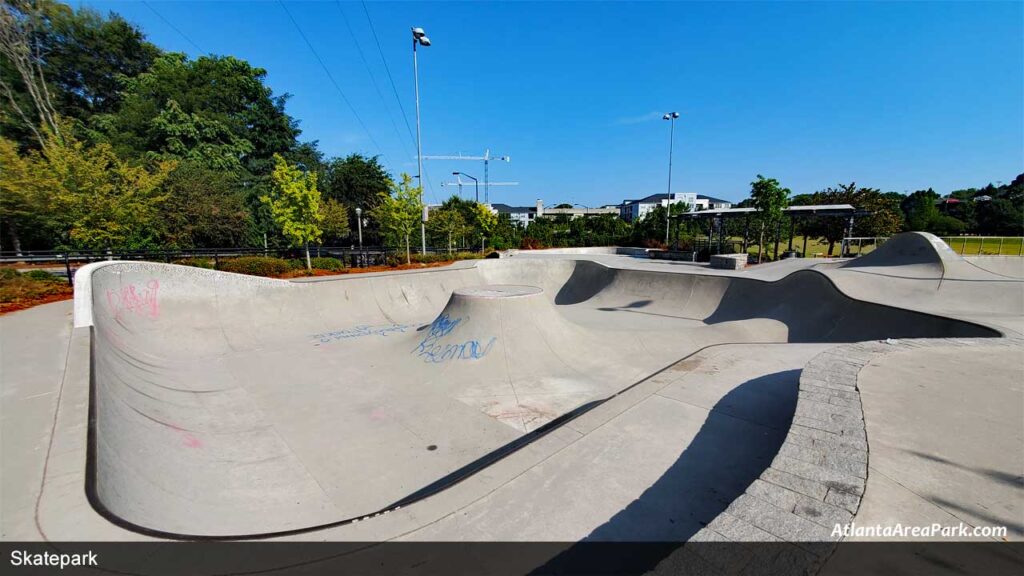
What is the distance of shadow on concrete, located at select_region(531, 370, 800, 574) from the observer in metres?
2.84

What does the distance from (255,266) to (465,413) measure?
1570cm

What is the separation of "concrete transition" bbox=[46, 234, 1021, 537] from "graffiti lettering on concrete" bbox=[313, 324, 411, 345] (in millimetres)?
126

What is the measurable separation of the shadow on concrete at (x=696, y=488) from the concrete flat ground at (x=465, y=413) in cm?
3

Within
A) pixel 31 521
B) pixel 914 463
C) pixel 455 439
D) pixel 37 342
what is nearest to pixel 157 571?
pixel 31 521

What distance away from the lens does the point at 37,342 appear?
673cm

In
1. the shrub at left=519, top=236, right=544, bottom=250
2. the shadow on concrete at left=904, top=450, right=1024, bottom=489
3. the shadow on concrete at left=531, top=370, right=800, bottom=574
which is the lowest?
the shadow on concrete at left=531, top=370, right=800, bottom=574

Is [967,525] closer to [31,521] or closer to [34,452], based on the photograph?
[31,521]

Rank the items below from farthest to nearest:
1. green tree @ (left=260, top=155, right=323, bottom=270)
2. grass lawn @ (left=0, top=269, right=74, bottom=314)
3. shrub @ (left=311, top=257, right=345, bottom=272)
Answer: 1. shrub @ (left=311, top=257, right=345, bottom=272)
2. green tree @ (left=260, top=155, right=323, bottom=270)
3. grass lawn @ (left=0, top=269, right=74, bottom=314)

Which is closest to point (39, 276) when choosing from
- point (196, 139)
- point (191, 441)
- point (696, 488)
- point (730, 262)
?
point (191, 441)

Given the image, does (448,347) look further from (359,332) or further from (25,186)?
(25,186)

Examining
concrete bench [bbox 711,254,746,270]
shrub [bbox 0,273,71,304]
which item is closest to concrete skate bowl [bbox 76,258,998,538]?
shrub [bbox 0,273,71,304]

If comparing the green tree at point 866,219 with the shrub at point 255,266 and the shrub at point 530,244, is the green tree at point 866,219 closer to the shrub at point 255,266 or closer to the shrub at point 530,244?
the shrub at point 530,244

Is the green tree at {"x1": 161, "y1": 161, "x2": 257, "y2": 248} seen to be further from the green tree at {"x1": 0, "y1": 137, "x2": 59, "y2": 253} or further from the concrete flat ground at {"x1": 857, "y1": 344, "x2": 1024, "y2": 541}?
the concrete flat ground at {"x1": 857, "y1": 344, "x2": 1024, "y2": 541}

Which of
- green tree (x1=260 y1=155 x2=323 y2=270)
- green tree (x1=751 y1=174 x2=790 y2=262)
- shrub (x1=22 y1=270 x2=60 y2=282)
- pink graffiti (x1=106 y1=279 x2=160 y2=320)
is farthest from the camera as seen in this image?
green tree (x1=751 y1=174 x2=790 y2=262)
